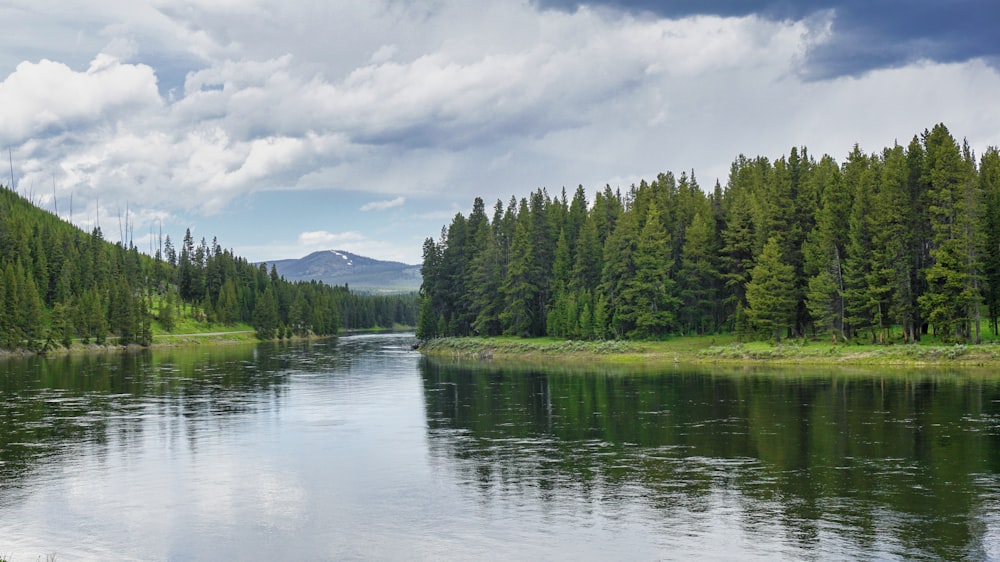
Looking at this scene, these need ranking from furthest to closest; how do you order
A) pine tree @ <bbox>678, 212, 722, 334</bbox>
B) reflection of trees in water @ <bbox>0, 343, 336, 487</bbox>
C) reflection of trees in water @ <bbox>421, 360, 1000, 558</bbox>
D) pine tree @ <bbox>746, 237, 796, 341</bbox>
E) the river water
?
pine tree @ <bbox>678, 212, 722, 334</bbox>
pine tree @ <bbox>746, 237, 796, 341</bbox>
reflection of trees in water @ <bbox>0, 343, 336, 487</bbox>
reflection of trees in water @ <bbox>421, 360, 1000, 558</bbox>
the river water

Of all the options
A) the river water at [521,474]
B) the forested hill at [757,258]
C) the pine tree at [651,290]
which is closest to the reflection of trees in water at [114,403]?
the river water at [521,474]

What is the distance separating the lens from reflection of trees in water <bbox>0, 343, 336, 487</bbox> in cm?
4159

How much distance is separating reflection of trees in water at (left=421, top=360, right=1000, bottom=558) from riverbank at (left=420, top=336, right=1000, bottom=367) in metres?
11.0

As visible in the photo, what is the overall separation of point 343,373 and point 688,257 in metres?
53.6

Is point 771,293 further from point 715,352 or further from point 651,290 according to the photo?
point 651,290

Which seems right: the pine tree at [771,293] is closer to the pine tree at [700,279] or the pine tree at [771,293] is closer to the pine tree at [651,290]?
the pine tree at [700,279]

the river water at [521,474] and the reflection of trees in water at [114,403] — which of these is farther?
the reflection of trees in water at [114,403]

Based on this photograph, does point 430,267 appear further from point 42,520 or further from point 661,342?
point 42,520

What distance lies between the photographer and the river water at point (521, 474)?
75.9 feet

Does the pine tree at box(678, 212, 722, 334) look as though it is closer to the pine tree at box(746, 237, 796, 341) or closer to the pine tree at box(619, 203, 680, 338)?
the pine tree at box(619, 203, 680, 338)

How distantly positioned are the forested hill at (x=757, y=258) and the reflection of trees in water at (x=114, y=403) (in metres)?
38.8

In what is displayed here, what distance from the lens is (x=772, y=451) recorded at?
1394 inches

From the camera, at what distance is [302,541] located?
24078mm

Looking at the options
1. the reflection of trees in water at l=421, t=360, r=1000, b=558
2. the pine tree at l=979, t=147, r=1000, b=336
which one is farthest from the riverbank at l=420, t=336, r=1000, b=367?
the reflection of trees in water at l=421, t=360, r=1000, b=558
